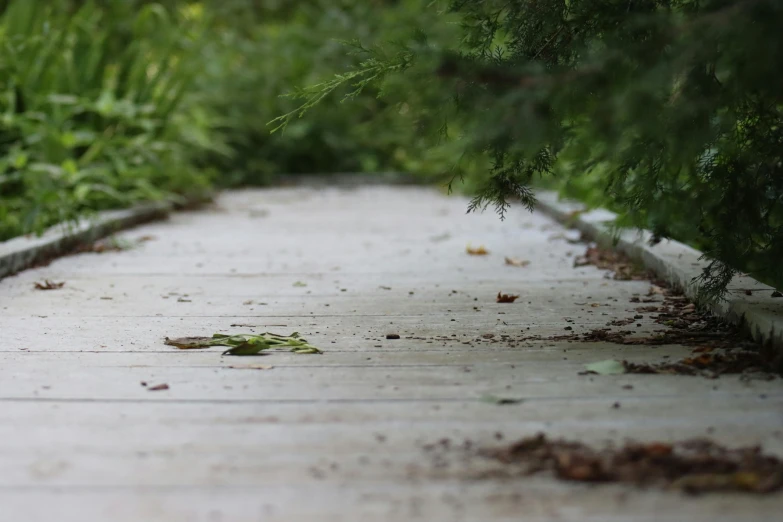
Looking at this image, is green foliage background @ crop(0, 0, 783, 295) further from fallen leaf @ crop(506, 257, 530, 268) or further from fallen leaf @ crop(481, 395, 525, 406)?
fallen leaf @ crop(481, 395, 525, 406)

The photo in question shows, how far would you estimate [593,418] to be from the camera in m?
2.28

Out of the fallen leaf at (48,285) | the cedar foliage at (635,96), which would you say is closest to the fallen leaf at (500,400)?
the cedar foliage at (635,96)

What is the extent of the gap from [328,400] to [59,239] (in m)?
3.57

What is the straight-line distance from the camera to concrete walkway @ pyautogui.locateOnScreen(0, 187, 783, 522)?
5.95 feet

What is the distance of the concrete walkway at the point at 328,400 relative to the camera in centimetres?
181

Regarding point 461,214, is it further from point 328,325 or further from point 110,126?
point 328,325

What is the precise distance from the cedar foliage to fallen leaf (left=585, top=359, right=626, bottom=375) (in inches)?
18.9

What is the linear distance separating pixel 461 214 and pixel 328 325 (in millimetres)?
5598

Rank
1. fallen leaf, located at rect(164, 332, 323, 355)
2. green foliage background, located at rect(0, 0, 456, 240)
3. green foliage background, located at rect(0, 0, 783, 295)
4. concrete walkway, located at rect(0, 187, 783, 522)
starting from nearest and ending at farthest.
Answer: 1. concrete walkway, located at rect(0, 187, 783, 522)
2. green foliage background, located at rect(0, 0, 783, 295)
3. fallen leaf, located at rect(164, 332, 323, 355)
4. green foliage background, located at rect(0, 0, 456, 240)

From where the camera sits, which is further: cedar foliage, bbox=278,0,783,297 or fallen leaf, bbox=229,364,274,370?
fallen leaf, bbox=229,364,274,370

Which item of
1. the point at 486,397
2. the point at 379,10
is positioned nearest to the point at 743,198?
the point at 486,397

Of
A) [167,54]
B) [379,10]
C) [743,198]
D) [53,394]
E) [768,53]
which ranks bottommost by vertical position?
[53,394]

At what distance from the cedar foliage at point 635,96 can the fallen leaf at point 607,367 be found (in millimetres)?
479

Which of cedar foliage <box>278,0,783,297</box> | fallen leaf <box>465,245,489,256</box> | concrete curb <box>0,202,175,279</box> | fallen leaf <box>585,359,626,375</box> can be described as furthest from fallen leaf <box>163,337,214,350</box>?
fallen leaf <box>465,245,489,256</box>
